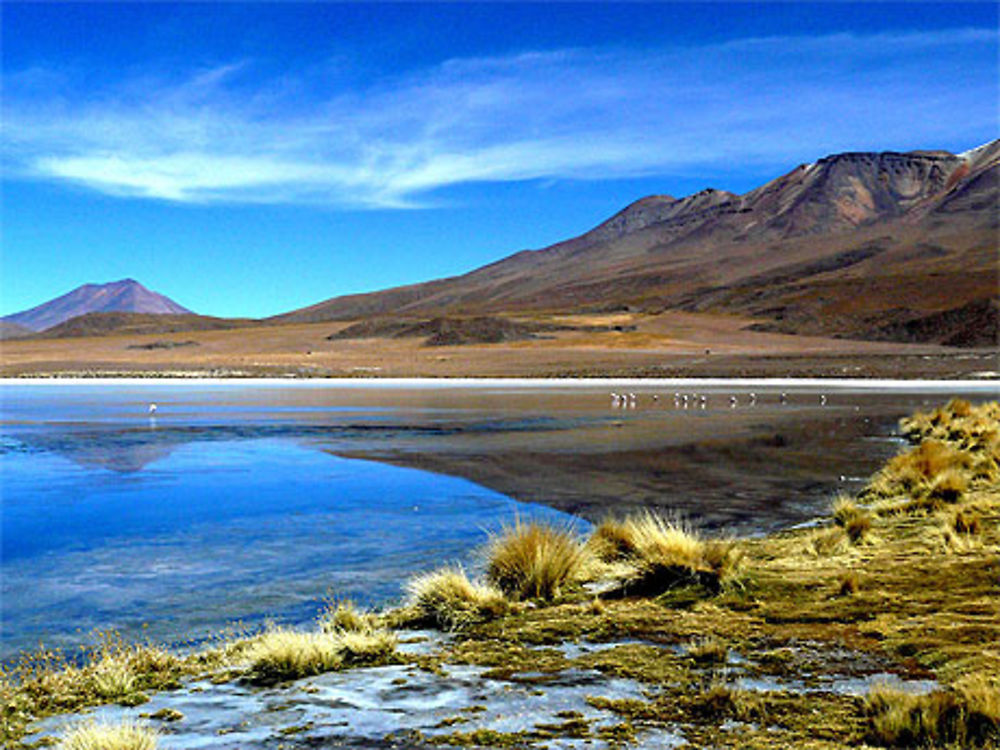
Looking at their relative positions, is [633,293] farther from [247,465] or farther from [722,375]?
[247,465]

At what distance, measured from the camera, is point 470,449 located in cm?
2006

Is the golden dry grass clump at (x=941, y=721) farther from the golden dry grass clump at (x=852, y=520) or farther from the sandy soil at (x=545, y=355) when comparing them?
the sandy soil at (x=545, y=355)

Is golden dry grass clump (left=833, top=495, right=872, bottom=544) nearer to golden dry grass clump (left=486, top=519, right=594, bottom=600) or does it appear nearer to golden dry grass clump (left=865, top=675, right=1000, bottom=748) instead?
golden dry grass clump (left=486, top=519, right=594, bottom=600)

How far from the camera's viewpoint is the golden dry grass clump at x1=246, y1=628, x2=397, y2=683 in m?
5.58

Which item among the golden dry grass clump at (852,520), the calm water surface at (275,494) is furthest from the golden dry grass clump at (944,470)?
the calm water surface at (275,494)

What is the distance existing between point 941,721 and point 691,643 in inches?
69.1

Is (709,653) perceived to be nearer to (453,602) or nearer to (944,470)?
(453,602)

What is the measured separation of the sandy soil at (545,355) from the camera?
70375 mm

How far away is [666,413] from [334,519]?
22.1 metres

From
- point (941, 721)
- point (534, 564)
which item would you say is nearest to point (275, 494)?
point (534, 564)

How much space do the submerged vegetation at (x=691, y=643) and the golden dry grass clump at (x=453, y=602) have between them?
0.02 meters

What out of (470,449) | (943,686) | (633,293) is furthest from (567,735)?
(633,293)

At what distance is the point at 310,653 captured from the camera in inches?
223

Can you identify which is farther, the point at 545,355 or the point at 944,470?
the point at 545,355
